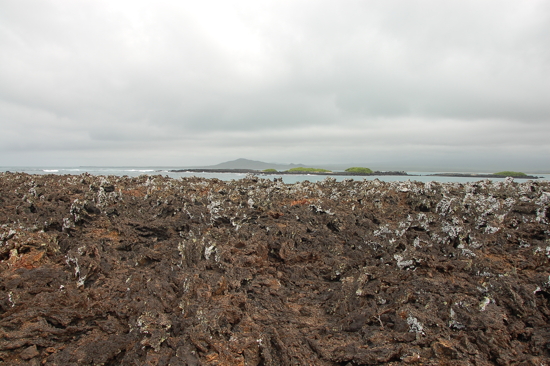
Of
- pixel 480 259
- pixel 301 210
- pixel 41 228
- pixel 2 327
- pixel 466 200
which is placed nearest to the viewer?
pixel 2 327

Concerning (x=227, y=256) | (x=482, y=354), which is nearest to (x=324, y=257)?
(x=227, y=256)

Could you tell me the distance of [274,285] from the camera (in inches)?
283

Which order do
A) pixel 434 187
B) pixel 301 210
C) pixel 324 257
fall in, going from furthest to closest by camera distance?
pixel 434 187, pixel 301 210, pixel 324 257

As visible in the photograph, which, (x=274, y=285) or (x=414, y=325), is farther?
(x=274, y=285)

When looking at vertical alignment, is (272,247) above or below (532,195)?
below

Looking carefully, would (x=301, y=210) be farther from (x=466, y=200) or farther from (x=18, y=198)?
(x=18, y=198)

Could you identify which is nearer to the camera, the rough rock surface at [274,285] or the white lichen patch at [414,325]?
the rough rock surface at [274,285]

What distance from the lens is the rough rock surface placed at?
189 inches

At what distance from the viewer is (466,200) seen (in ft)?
39.8

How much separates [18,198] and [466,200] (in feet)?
58.3

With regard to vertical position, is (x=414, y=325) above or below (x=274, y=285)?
above

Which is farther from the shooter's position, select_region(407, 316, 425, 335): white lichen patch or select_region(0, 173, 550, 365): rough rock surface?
select_region(407, 316, 425, 335): white lichen patch

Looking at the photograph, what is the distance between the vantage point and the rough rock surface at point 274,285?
4.80 m

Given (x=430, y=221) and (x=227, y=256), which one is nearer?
(x=227, y=256)
